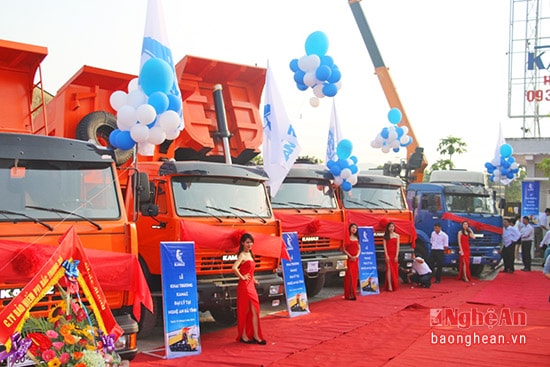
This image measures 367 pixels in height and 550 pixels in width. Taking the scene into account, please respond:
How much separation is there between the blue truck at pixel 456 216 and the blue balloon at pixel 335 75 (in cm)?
474

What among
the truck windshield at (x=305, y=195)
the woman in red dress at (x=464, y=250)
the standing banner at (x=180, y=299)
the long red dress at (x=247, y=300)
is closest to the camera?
the standing banner at (x=180, y=299)

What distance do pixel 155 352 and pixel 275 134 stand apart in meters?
3.75

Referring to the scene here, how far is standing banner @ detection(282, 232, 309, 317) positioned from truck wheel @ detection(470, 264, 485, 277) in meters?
7.43

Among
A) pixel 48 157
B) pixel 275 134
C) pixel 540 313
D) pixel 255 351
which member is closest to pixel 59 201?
pixel 48 157

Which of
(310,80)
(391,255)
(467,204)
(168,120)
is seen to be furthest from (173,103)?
(467,204)

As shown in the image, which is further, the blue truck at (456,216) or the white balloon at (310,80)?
the blue truck at (456,216)

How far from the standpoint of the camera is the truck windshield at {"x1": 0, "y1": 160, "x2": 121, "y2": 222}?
5.26m

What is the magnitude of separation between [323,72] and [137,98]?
4700 mm

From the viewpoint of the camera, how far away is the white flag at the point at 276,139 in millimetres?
9159

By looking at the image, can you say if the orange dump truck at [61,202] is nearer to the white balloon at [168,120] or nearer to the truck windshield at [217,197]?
the white balloon at [168,120]

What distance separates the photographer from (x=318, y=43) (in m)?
11.0

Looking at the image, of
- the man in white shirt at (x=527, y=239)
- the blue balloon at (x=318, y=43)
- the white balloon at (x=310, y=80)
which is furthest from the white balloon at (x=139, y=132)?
the man in white shirt at (x=527, y=239)

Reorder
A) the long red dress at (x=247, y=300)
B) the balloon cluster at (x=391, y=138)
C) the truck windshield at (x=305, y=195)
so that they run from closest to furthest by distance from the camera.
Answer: the long red dress at (x=247, y=300) < the truck windshield at (x=305, y=195) < the balloon cluster at (x=391, y=138)

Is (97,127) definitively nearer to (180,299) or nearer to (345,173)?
(180,299)
